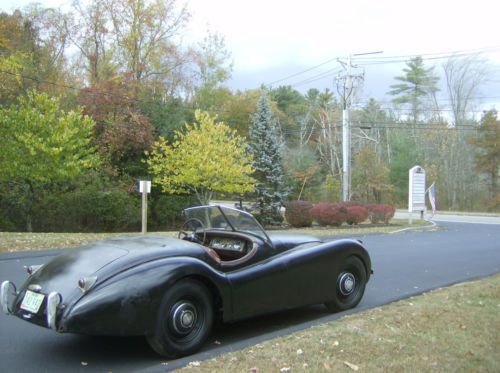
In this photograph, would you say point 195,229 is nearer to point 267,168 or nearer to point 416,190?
point 267,168

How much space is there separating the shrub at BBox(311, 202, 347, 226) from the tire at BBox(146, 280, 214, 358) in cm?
1966

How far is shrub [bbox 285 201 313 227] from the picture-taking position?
24953mm

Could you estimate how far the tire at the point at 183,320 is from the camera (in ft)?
15.0

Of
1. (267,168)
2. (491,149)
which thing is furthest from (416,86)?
(267,168)

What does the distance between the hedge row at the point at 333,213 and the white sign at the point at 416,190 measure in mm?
1287

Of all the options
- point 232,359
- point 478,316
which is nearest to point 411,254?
point 478,316

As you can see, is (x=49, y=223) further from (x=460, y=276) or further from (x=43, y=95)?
(x=460, y=276)

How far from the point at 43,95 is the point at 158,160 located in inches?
254

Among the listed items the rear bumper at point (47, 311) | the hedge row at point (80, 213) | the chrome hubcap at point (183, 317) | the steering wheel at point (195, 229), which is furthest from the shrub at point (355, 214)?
the rear bumper at point (47, 311)

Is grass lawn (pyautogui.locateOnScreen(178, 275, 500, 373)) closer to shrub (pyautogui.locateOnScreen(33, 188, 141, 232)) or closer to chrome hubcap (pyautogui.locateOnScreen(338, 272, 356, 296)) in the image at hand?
chrome hubcap (pyautogui.locateOnScreen(338, 272, 356, 296))

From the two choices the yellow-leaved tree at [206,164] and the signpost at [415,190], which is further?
the signpost at [415,190]

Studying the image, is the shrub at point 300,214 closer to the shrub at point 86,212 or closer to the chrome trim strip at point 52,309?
the shrub at point 86,212

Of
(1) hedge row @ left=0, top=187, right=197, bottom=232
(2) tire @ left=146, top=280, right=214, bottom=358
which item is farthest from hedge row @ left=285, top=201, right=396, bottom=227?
(2) tire @ left=146, top=280, right=214, bottom=358

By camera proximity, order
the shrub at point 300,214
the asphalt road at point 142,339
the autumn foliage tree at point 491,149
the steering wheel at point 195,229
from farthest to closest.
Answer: the autumn foliage tree at point 491,149 → the shrub at point 300,214 → the steering wheel at point 195,229 → the asphalt road at point 142,339
